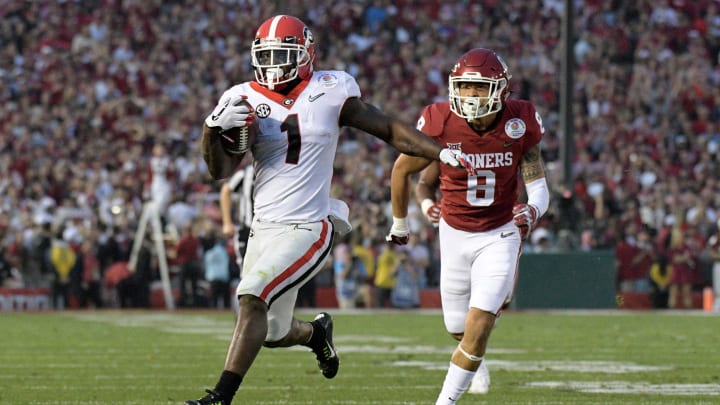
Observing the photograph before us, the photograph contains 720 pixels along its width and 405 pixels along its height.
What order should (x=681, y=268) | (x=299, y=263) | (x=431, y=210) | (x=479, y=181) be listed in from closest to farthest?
(x=299, y=263)
(x=479, y=181)
(x=431, y=210)
(x=681, y=268)

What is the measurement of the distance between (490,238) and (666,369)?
10.7 ft

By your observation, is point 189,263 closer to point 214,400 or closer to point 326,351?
Result: point 326,351

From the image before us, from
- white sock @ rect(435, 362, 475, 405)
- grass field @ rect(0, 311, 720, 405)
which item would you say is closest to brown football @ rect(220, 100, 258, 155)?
white sock @ rect(435, 362, 475, 405)

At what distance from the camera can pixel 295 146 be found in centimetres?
611

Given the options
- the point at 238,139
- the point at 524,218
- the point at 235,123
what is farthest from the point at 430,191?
the point at 235,123

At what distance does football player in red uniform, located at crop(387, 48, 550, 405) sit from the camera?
6926mm

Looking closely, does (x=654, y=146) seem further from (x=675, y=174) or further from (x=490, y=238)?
(x=490, y=238)

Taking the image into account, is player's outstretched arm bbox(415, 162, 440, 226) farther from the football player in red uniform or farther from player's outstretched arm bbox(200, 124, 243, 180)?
player's outstretched arm bbox(200, 124, 243, 180)

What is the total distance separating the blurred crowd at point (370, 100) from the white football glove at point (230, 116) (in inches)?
472

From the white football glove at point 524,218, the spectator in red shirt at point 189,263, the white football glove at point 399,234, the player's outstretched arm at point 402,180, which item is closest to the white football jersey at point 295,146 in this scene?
the white football glove at point 399,234

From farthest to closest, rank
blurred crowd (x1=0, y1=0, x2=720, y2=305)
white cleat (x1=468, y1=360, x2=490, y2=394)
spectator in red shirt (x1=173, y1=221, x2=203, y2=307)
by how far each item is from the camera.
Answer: blurred crowd (x1=0, y1=0, x2=720, y2=305), spectator in red shirt (x1=173, y1=221, x2=203, y2=307), white cleat (x1=468, y1=360, x2=490, y2=394)

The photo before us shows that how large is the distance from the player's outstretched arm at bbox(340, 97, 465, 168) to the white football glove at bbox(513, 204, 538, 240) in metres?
0.93

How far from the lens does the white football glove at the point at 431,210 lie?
753cm

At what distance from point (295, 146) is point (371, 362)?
4.31 metres
